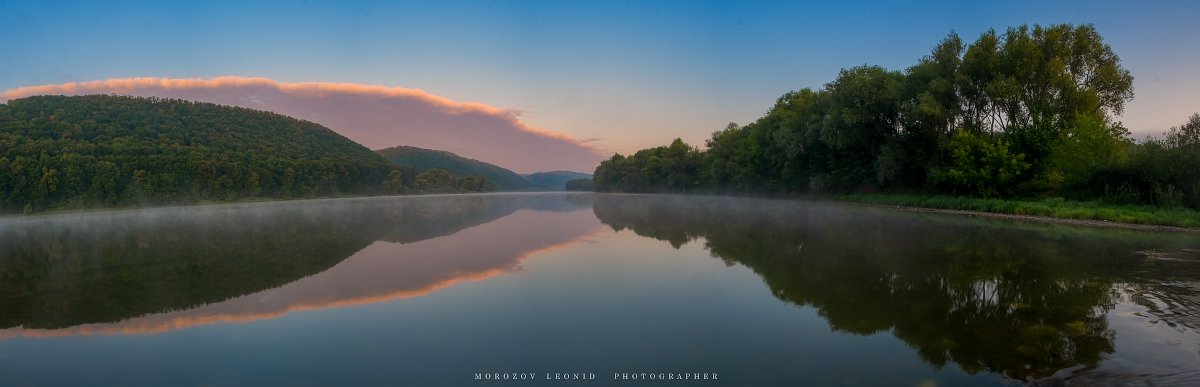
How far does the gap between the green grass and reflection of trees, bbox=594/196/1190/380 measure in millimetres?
5248

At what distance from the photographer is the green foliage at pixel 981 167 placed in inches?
1412

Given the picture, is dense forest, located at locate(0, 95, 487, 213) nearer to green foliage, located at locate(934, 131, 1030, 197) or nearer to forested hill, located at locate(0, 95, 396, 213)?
Result: forested hill, located at locate(0, 95, 396, 213)

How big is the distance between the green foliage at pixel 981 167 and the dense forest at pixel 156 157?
87891 mm

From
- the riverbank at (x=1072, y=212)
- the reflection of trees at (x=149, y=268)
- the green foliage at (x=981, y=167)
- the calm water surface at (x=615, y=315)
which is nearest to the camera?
the calm water surface at (x=615, y=315)

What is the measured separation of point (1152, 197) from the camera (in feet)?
86.6

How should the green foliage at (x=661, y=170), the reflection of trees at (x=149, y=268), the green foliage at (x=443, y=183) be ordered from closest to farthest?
the reflection of trees at (x=149, y=268)
the green foliage at (x=661, y=170)
the green foliage at (x=443, y=183)

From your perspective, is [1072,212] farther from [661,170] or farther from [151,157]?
[151,157]

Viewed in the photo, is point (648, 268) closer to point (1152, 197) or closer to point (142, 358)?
point (142, 358)

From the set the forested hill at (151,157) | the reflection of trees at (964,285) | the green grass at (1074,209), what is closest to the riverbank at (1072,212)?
the green grass at (1074,209)

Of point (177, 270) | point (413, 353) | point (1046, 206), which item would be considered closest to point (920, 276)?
point (413, 353)

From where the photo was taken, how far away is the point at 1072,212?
26.8m

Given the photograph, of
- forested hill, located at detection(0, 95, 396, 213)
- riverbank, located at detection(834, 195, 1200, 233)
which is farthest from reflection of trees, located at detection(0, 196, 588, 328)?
forested hill, located at detection(0, 95, 396, 213)

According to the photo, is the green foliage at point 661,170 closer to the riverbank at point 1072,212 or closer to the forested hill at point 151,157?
the forested hill at point 151,157

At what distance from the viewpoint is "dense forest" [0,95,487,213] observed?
63.6 metres
